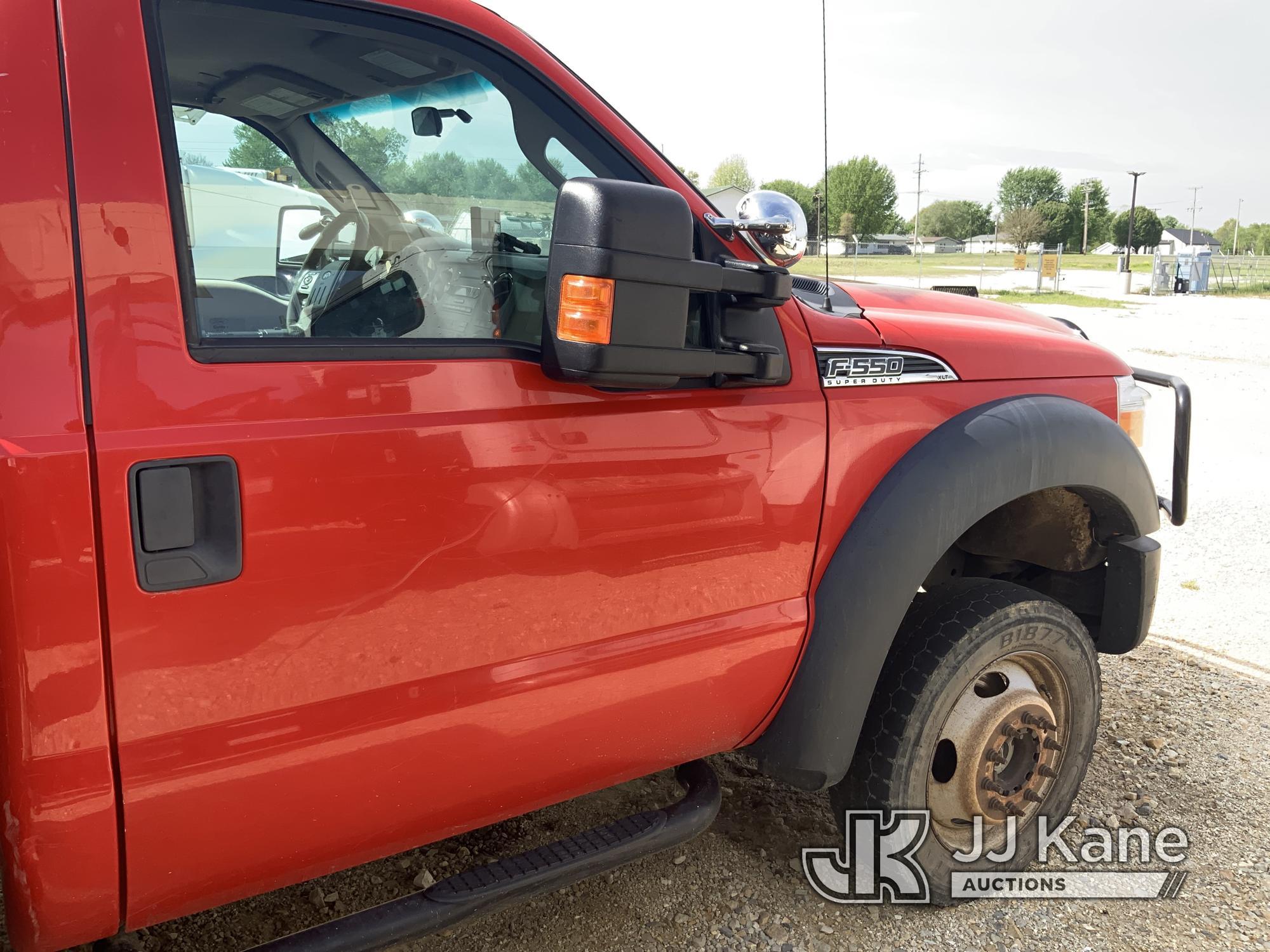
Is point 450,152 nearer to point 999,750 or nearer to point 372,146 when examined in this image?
point 372,146

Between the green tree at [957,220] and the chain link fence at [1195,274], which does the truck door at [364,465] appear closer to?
the chain link fence at [1195,274]

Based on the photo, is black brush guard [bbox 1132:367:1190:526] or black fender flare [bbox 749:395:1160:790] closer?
black fender flare [bbox 749:395:1160:790]

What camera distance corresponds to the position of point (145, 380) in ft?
4.81

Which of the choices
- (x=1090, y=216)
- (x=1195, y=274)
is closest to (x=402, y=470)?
(x=1195, y=274)

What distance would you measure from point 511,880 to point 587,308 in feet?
3.70

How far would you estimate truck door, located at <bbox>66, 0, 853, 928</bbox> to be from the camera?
4.88 ft

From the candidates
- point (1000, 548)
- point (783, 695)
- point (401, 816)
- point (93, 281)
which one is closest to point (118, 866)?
point (401, 816)

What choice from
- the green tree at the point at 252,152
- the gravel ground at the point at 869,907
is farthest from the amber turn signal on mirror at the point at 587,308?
the gravel ground at the point at 869,907

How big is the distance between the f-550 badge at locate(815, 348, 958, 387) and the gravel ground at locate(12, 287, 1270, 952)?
4.49ft

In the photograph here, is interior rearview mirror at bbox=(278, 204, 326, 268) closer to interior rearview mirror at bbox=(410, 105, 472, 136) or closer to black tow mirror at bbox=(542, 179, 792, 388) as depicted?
interior rearview mirror at bbox=(410, 105, 472, 136)

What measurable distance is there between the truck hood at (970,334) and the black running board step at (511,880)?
1091mm

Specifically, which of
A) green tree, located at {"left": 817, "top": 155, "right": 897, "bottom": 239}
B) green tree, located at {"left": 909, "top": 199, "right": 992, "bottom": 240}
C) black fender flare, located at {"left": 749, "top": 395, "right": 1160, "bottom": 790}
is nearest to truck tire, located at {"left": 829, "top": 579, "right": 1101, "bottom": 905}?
black fender flare, located at {"left": 749, "top": 395, "right": 1160, "bottom": 790}

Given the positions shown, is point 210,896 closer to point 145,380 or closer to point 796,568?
point 145,380

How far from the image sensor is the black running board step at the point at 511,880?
186cm
